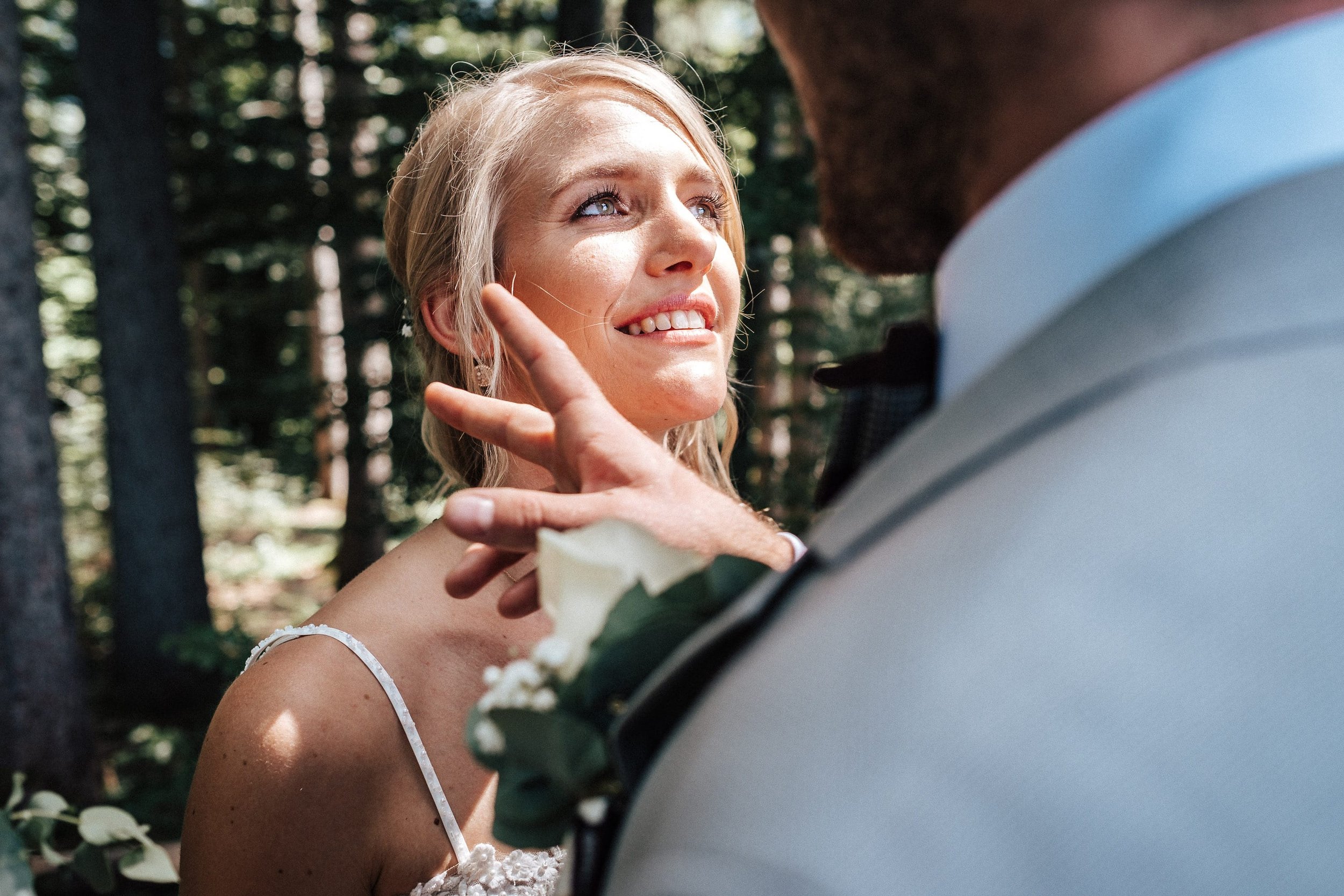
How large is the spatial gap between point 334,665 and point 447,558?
304 mm

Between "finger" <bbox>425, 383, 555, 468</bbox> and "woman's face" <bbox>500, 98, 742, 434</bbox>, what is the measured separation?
0.84 metres

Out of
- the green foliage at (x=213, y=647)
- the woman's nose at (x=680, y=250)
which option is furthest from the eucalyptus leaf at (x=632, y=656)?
the green foliage at (x=213, y=647)

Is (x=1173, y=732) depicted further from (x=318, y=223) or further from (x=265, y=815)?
(x=318, y=223)

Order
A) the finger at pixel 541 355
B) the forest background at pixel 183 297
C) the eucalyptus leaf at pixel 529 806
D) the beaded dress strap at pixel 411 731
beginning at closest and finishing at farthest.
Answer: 1. the eucalyptus leaf at pixel 529 806
2. the finger at pixel 541 355
3. the beaded dress strap at pixel 411 731
4. the forest background at pixel 183 297

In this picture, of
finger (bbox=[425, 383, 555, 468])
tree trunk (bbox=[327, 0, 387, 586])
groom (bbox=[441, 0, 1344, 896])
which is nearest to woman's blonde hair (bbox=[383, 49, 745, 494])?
finger (bbox=[425, 383, 555, 468])

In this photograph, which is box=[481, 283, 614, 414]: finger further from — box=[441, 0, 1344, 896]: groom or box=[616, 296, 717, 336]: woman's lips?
box=[616, 296, 717, 336]: woman's lips

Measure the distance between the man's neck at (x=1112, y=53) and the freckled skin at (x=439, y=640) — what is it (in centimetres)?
117

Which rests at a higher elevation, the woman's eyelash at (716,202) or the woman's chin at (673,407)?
the woman's eyelash at (716,202)

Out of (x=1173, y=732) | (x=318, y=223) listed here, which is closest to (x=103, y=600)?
(x=318, y=223)

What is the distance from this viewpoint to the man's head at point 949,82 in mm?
757

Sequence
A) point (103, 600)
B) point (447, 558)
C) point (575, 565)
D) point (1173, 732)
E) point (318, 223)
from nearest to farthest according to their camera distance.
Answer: point (1173, 732) → point (575, 565) → point (447, 558) → point (318, 223) → point (103, 600)

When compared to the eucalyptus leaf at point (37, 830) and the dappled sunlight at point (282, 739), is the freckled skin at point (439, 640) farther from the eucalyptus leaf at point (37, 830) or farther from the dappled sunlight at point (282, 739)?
the eucalyptus leaf at point (37, 830)

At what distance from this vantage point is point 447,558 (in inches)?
74.4

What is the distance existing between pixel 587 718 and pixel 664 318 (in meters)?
1.21
